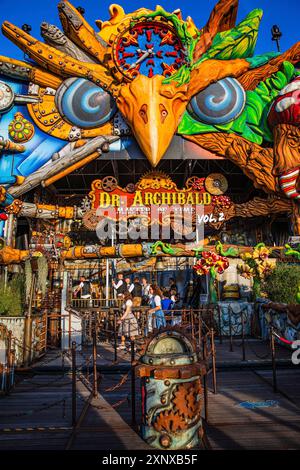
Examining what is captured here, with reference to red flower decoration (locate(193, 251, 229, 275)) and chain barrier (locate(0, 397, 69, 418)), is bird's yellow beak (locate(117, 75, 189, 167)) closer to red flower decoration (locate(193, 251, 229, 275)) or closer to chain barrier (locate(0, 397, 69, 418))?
red flower decoration (locate(193, 251, 229, 275))

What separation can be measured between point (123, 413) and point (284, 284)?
793 cm

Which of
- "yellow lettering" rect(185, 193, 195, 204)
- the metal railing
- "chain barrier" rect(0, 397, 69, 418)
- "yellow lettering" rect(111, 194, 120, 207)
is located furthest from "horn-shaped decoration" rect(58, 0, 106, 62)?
"chain barrier" rect(0, 397, 69, 418)

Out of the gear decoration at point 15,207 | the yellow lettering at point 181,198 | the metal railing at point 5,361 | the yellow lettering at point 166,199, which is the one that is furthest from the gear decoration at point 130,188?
the metal railing at point 5,361

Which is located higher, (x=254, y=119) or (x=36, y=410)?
(x=254, y=119)

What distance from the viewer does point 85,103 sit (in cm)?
1789

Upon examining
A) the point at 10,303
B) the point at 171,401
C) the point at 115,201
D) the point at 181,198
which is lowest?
the point at 171,401

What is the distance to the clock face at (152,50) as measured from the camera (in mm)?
17750

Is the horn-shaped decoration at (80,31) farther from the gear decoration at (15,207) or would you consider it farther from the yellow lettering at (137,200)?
the gear decoration at (15,207)

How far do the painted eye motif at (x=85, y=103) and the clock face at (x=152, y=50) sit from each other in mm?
1862

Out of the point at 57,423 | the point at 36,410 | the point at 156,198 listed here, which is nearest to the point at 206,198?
the point at 156,198

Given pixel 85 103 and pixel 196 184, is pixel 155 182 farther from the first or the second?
pixel 85 103

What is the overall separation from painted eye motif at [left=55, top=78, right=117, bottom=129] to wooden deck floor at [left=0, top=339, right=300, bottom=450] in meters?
13.1

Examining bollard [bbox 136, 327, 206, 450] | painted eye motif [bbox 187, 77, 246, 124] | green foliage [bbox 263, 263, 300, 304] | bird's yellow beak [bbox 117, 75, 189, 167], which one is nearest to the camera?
bollard [bbox 136, 327, 206, 450]

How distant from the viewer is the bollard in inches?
163
